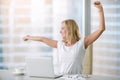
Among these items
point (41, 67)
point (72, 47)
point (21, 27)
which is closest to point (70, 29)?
point (72, 47)

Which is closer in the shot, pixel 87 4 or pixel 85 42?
pixel 85 42

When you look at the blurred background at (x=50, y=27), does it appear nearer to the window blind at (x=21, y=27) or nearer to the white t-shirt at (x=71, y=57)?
the window blind at (x=21, y=27)

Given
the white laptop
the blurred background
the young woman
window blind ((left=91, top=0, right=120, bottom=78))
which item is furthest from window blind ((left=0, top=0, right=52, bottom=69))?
the white laptop

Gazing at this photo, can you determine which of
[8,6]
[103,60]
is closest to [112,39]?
[103,60]

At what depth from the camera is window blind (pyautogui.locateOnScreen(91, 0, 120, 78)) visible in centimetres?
381

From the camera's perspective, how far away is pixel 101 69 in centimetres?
398

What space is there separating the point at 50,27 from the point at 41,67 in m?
2.08

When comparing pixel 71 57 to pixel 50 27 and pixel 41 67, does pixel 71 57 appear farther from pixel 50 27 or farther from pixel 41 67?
pixel 50 27

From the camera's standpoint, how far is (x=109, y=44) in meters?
3.88

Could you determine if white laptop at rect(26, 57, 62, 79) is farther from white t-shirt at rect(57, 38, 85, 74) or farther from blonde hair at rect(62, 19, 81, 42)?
blonde hair at rect(62, 19, 81, 42)

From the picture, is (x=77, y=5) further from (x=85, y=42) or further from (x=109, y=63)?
(x=85, y=42)

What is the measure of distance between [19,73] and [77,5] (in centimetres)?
202

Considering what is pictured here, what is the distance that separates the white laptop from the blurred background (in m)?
1.65

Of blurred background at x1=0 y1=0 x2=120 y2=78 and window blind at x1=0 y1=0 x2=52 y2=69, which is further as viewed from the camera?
window blind at x1=0 y1=0 x2=52 y2=69
